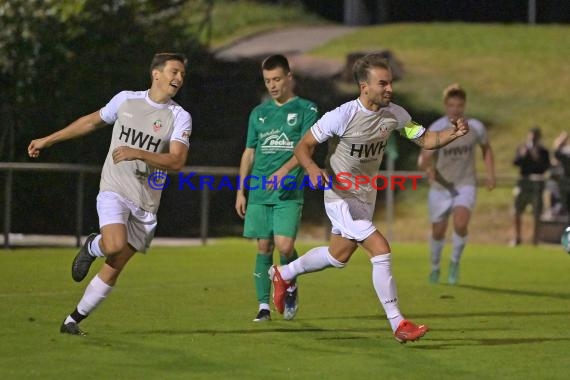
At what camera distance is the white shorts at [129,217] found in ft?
37.4

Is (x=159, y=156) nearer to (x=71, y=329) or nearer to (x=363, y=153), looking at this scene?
(x=71, y=329)

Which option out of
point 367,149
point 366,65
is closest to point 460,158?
point 367,149

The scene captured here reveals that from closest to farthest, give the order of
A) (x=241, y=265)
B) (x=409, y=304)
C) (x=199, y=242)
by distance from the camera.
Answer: (x=409, y=304), (x=241, y=265), (x=199, y=242)

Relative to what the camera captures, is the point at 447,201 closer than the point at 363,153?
No

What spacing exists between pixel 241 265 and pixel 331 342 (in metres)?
9.50

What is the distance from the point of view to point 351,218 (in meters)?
11.8

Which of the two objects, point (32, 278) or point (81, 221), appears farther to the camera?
point (81, 221)

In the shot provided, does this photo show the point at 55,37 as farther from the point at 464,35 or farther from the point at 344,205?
the point at 464,35

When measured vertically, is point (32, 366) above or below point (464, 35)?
below

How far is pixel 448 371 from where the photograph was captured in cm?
982

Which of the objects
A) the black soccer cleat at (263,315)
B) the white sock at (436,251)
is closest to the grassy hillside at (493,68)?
the white sock at (436,251)

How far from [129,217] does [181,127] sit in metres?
0.79

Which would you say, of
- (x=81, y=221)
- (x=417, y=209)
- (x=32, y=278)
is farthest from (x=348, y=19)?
(x=32, y=278)

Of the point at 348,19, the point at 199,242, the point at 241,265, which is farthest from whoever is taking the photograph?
the point at 348,19
